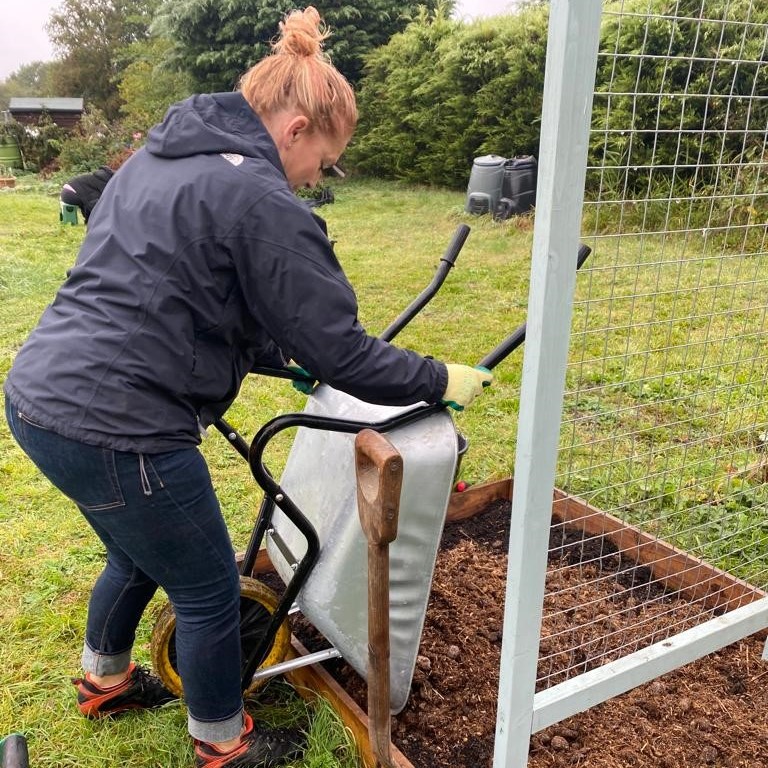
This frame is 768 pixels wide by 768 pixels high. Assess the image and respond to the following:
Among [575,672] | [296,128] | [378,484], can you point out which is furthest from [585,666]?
[296,128]

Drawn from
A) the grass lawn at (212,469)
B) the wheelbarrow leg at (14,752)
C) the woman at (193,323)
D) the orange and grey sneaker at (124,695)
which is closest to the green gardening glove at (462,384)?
the woman at (193,323)

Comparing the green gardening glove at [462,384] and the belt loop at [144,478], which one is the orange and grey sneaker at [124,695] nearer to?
the belt loop at [144,478]

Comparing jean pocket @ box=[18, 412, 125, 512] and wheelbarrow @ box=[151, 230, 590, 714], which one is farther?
wheelbarrow @ box=[151, 230, 590, 714]

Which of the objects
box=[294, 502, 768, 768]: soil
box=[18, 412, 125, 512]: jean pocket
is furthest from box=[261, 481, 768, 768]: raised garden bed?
box=[18, 412, 125, 512]: jean pocket

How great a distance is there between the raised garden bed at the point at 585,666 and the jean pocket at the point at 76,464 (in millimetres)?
875

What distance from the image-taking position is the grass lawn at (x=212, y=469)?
6.51 ft

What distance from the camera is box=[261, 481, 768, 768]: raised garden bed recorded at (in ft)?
6.15

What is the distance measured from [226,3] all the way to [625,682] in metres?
17.8

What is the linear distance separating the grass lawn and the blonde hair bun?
63.5 inches

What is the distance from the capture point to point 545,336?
1.24 metres

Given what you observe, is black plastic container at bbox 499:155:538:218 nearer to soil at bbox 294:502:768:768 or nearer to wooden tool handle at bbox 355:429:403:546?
soil at bbox 294:502:768:768

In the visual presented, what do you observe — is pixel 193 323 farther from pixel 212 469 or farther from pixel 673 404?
pixel 212 469

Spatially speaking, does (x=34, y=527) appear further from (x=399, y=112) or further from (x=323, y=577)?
(x=399, y=112)

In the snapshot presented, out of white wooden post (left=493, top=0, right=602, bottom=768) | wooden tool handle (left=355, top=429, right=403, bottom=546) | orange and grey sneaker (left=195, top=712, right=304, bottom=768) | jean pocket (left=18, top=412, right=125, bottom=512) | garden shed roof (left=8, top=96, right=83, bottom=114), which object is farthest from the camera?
garden shed roof (left=8, top=96, right=83, bottom=114)
